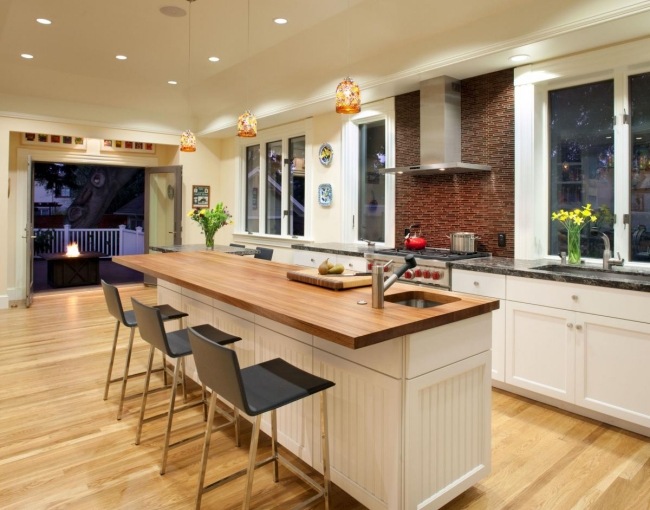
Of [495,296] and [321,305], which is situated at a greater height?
[321,305]

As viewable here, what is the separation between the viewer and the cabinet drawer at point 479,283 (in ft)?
10.9

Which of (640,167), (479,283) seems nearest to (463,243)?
(479,283)

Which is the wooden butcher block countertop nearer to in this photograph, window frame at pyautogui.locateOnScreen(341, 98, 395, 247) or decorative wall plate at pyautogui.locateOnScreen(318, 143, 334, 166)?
window frame at pyautogui.locateOnScreen(341, 98, 395, 247)

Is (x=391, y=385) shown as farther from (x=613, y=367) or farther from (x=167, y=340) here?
(x=613, y=367)

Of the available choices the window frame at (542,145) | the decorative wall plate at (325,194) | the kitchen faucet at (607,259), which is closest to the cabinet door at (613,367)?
the kitchen faucet at (607,259)

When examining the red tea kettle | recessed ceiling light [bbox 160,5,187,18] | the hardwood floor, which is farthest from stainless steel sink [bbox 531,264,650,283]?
recessed ceiling light [bbox 160,5,187,18]

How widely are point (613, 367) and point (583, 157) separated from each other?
5.93ft

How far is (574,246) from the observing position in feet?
11.7

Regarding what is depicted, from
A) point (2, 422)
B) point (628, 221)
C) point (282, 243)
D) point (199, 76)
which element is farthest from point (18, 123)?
point (628, 221)

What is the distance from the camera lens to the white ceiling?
11.3ft

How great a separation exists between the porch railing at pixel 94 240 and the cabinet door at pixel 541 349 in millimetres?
9866

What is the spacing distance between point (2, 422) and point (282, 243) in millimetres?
4202

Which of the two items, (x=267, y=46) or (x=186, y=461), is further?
(x=267, y=46)

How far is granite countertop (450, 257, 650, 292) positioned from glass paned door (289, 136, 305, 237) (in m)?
3.23
